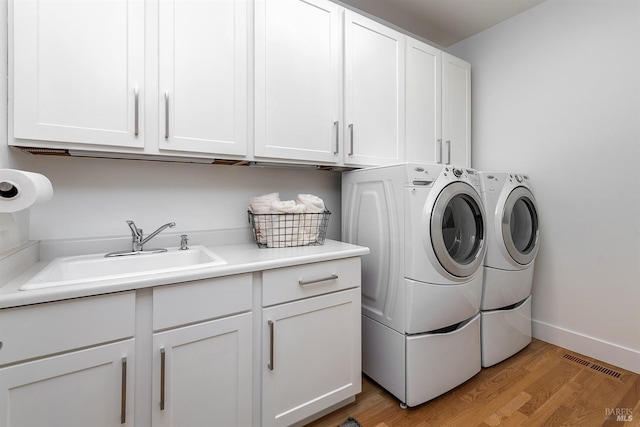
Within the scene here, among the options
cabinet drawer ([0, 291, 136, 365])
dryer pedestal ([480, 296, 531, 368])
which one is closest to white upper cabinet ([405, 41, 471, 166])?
dryer pedestal ([480, 296, 531, 368])

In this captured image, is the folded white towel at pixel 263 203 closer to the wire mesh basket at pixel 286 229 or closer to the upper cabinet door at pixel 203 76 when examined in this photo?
the wire mesh basket at pixel 286 229

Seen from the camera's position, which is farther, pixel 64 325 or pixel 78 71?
pixel 78 71

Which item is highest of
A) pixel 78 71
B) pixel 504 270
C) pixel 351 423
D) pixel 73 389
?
pixel 78 71

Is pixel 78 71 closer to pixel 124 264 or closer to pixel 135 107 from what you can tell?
pixel 135 107

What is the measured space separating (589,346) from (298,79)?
2.69 m

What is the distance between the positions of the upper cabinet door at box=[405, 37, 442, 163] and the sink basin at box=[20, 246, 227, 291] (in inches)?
62.6

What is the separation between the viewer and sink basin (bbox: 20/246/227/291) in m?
1.18

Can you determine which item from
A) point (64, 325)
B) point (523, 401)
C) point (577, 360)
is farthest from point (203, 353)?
point (577, 360)

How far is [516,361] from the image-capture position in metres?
2.08

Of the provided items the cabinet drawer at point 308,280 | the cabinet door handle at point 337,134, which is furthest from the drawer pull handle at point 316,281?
the cabinet door handle at point 337,134

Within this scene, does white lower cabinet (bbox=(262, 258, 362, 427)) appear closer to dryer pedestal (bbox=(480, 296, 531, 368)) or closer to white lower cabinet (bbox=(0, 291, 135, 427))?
white lower cabinet (bbox=(0, 291, 135, 427))

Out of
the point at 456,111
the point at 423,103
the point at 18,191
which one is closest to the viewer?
the point at 18,191

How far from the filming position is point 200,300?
46.3 inches

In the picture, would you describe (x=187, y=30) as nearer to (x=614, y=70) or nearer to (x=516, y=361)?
(x=614, y=70)
